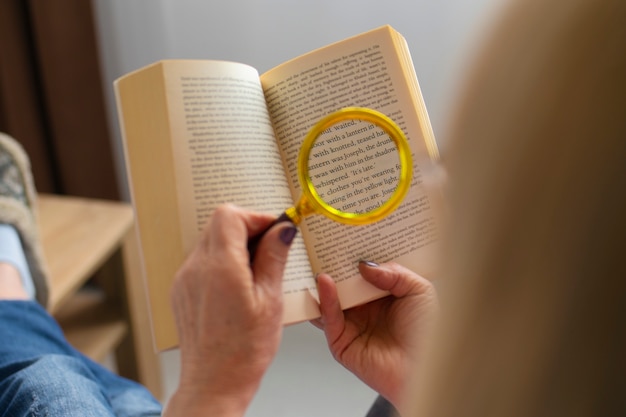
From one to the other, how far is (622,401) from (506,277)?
0.29 ft

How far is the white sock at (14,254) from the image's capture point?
4.11 ft

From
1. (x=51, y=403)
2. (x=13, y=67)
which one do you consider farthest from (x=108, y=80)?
(x=51, y=403)

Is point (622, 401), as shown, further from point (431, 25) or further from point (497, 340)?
point (431, 25)

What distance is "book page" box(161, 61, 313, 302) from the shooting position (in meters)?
0.71

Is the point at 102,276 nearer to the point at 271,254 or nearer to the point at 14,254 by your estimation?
the point at 14,254

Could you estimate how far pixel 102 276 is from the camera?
1.65 meters

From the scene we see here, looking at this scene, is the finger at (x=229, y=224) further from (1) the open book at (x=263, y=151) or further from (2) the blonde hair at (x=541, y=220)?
(2) the blonde hair at (x=541, y=220)

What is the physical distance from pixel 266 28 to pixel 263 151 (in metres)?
0.96

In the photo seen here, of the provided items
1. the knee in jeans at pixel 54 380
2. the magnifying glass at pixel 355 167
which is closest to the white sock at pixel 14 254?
the knee in jeans at pixel 54 380

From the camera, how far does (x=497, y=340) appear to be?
0.36 meters

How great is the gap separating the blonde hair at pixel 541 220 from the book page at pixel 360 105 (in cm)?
40

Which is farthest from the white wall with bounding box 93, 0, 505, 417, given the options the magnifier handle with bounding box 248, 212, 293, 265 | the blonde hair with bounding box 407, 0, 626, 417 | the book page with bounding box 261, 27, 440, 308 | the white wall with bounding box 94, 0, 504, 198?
the blonde hair with bounding box 407, 0, 626, 417

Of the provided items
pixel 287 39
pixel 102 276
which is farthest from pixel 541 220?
pixel 102 276

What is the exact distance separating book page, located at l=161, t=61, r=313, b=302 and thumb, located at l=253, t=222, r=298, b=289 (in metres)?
0.11
